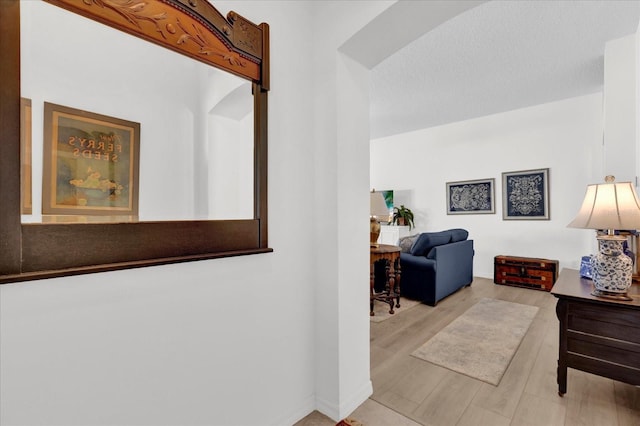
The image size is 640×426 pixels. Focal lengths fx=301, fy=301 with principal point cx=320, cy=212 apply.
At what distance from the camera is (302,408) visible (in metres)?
1.75

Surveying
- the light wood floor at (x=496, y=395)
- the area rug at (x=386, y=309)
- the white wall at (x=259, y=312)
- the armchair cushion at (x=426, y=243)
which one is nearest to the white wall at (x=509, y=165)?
the armchair cushion at (x=426, y=243)

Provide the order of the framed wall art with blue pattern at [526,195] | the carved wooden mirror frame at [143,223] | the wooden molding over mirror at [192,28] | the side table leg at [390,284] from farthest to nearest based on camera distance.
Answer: the framed wall art with blue pattern at [526,195] < the side table leg at [390,284] < the wooden molding over mirror at [192,28] < the carved wooden mirror frame at [143,223]

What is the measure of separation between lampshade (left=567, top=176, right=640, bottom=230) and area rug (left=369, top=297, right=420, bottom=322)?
79.9 inches

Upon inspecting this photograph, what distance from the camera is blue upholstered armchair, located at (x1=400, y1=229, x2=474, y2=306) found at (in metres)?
3.71

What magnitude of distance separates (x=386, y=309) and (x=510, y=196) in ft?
10.5

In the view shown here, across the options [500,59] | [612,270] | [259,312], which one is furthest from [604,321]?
[500,59]

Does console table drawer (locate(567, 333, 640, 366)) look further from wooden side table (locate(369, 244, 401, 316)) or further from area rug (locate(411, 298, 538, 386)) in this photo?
wooden side table (locate(369, 244, 401, 316))

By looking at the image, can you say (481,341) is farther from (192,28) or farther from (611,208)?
(192,28)

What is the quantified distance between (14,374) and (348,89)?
6.04 ft

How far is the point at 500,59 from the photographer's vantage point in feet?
11.2

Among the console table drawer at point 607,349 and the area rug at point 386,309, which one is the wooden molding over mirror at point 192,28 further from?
the area rug at point 386,309

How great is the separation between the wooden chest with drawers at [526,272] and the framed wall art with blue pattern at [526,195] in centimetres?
76

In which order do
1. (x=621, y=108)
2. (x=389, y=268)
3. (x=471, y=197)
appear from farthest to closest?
1. (x=471, y=197)
2. (x=389, y=268)
3. (x=621, y=108)

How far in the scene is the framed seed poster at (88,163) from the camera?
37.7 inches
